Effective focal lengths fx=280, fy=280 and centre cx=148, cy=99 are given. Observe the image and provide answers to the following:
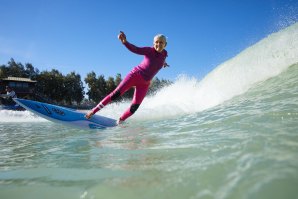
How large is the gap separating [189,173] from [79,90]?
6974 centimetres

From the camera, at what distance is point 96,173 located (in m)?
2.57

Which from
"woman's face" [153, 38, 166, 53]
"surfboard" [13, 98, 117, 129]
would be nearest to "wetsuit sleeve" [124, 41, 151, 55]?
"woman's face" [153, 38, 166, 53]

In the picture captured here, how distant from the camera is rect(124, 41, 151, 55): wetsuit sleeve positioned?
754 cm

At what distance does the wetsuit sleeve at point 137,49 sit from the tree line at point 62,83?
57.0 meters

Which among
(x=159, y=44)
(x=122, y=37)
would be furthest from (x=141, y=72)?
(x=122, y=37)

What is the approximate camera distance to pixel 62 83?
6469 centimetres

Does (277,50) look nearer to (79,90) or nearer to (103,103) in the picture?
(103,103)

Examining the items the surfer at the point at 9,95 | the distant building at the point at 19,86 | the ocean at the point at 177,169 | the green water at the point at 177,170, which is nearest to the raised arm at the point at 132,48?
the ocean at the point at 177,169

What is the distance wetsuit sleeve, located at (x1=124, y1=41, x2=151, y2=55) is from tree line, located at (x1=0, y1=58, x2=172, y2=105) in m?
57.0

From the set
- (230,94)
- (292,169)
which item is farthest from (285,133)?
(230,94)

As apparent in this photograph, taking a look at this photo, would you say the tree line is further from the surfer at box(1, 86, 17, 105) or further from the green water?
the green water

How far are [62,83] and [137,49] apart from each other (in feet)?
198

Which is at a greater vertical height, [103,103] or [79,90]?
[79,90]

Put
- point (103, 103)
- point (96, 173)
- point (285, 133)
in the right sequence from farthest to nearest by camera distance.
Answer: point (103, 103)
point (285, 133)
point (96, 173)
